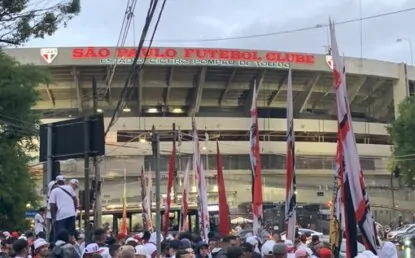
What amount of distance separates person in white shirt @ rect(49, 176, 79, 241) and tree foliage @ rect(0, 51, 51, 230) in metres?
15.2

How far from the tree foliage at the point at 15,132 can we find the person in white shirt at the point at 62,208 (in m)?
15.2

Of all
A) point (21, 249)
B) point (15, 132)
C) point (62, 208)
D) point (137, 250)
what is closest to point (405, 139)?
point (15, 132)

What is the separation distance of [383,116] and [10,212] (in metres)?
41.4

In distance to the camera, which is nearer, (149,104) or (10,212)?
(10,212)

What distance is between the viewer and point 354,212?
24.5 feet

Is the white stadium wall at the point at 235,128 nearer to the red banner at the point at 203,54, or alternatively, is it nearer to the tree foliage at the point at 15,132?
the red banner at the point at 203,54

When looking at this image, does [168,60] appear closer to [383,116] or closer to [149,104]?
[149,104]

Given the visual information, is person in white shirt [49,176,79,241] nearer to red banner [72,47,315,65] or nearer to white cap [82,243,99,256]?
white cap [82,243,99,256]

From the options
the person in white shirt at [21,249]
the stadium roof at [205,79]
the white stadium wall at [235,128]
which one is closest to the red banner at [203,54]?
the stadium roof at [205,79]

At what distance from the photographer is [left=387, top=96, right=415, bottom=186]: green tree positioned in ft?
150

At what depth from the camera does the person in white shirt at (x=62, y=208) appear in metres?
10.7

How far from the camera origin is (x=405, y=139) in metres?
47.1

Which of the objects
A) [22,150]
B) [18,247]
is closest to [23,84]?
[22,150]

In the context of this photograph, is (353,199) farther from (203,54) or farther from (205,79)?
(205,79)
